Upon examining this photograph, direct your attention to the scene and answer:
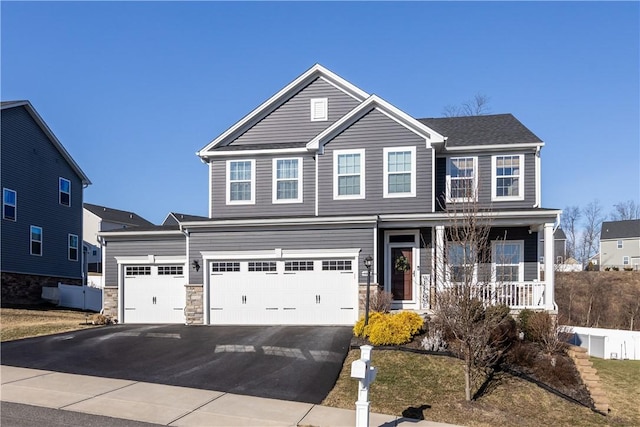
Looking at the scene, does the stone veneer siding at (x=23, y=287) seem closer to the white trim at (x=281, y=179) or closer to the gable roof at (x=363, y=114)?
the white trim at (x=281, y=179)

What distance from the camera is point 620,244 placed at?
5791 centimetres

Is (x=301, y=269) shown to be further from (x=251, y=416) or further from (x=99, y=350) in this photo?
(x=251, y=416)

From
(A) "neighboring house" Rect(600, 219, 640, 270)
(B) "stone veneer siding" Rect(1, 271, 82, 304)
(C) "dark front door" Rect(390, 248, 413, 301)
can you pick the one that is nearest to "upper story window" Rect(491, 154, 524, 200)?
(C) "dark front door" Rect(390, 248, 413, 301)

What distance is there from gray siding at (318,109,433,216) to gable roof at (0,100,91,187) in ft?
54.2

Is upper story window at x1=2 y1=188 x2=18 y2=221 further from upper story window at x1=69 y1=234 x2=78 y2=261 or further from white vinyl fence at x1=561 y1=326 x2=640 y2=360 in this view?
white vinyl fence at x1=561 y1=326 x2=640 y2=360

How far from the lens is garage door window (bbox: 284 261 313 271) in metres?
17.0

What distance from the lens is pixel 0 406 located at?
26.0 ft

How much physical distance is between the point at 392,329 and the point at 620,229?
57.2m

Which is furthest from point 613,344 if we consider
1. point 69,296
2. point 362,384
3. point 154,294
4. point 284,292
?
point 69,296

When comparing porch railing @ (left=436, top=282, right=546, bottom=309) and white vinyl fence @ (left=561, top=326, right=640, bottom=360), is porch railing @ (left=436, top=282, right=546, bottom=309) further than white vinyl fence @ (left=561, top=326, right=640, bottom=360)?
No

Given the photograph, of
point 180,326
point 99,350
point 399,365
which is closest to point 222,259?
point 180,326

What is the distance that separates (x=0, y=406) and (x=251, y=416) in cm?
399

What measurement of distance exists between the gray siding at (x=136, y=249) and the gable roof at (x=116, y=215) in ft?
93.0

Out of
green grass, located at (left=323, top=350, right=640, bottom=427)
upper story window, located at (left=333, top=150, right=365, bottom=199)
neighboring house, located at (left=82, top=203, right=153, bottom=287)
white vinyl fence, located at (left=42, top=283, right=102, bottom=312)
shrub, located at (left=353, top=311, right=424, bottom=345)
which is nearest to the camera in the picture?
green grass, located at (left=323, top=350, right=640, bottom=427)
